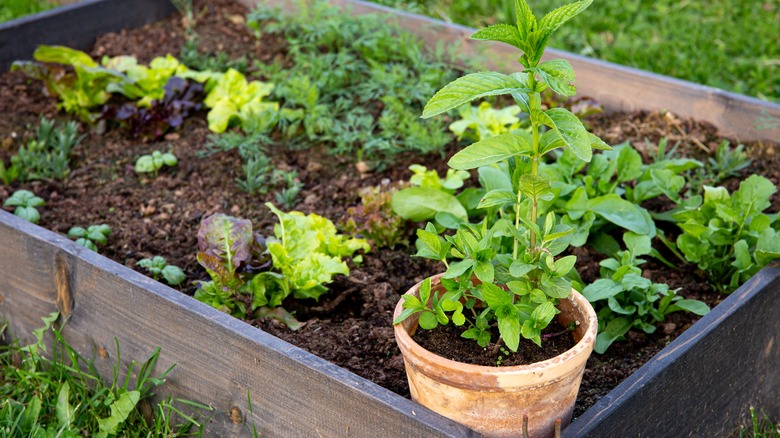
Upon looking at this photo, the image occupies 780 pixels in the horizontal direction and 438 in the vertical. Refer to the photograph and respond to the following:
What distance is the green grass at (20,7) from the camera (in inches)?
204

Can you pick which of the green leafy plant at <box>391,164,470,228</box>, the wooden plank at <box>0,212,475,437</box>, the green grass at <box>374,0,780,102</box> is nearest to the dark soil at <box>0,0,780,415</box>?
the green leafy plant at <box>391,164,470,228</box>

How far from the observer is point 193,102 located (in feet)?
12.3

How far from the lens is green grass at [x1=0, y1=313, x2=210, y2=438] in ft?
7.92

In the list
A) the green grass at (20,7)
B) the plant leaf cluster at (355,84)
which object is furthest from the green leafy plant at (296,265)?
the green grass at (20,7)

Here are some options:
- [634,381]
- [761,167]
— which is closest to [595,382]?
[634,381]

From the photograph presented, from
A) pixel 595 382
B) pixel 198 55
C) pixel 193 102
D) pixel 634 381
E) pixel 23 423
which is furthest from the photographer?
pixel 198 55

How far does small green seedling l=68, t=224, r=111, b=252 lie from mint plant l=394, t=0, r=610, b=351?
128 centimetres

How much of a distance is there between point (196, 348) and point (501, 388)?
34.0 inches

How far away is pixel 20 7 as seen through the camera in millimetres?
5234

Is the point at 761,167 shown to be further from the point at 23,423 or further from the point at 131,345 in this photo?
the point at 23,423

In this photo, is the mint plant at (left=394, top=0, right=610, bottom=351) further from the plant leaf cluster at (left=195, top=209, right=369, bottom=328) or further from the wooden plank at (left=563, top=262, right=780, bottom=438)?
the plant leaf cluster at (left=195, top=209, right=369, bottom=328)

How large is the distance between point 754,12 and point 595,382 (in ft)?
11.8

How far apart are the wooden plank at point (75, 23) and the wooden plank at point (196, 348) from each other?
68.0 inches

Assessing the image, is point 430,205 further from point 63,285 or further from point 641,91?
point 641,91
